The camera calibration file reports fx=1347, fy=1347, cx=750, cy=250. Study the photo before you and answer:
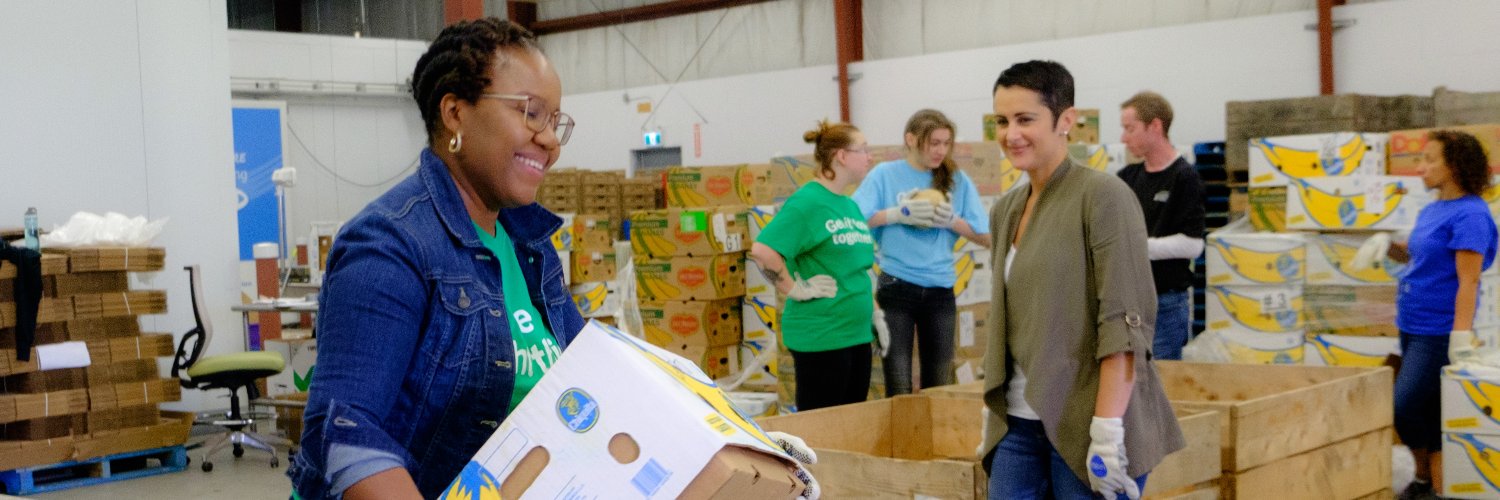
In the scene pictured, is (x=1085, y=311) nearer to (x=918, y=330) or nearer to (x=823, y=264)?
(x=823, y=264)

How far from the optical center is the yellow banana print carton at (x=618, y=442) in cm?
129

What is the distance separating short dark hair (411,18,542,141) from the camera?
1533 mm

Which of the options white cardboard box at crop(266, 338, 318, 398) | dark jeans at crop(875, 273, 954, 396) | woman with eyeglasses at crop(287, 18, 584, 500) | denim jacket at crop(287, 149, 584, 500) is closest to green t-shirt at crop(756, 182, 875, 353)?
dark jeans at crop(875, 273, 954, 396)

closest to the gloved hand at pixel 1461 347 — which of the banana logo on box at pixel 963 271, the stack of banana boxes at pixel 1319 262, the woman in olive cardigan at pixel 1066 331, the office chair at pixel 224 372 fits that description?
the stack of banana boxes at pixel 1319 262

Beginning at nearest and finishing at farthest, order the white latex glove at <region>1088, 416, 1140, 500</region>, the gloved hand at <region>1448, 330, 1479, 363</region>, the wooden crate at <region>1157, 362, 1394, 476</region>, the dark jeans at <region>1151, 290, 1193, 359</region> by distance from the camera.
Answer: the white latex glove at <region>1088, 416, 1140, 500</region>
the wooden crate at <region>1157, 362, 1394, 476</region>
the gloved hand at <region>1448, 330, 1479, 363</region>
the dark jeans at <region>1151, 290, 1193, 359</region>

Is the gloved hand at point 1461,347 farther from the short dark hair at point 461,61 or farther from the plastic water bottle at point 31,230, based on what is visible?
the plastic water bottle at point 31,230

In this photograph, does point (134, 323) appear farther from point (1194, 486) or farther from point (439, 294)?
point (439, 294)

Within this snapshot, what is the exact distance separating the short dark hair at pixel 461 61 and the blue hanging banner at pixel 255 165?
980 centimetres

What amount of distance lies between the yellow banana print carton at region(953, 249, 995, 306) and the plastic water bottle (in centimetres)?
444

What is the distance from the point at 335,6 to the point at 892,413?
55.9 feet

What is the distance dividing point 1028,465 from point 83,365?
5.28 metres

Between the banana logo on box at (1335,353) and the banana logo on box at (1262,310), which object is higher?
the banana logo on box at (1262,310)

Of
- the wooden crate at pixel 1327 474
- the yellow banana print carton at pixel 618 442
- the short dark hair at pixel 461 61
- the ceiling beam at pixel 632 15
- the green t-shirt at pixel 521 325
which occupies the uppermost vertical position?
the ceiling beam at pixel 632 15

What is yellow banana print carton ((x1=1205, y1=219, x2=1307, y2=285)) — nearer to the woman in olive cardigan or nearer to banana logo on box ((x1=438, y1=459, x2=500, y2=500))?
the woman in olive cardigan
